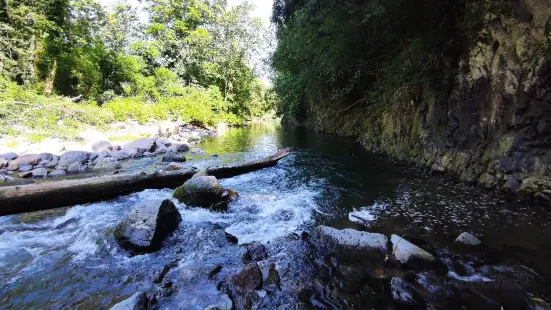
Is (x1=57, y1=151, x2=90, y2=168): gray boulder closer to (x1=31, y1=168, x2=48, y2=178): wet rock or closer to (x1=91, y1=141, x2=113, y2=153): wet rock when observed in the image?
(x1=31, y1=168, x2=48, y2=178): wet rock

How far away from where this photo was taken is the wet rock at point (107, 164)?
33.5 feet

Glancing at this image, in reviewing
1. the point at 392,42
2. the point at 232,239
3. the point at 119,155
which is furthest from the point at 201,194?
the point at 392,42

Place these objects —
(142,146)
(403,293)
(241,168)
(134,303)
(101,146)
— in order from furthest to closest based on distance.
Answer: (142,146)
(101,146)
(241,168)
(403,293)
(134,303)

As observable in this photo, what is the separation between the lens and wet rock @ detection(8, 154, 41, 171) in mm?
9722

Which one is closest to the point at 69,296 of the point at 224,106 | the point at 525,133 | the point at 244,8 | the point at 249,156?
the point at 525,133

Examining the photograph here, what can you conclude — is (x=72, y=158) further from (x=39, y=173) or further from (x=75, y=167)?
(x=39, y=173)

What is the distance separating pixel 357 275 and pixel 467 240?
6.36 ft

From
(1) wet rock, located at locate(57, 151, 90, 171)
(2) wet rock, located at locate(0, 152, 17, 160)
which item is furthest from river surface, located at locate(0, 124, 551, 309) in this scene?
(2) wet rock, located at locate(0, 152, 17, 160)

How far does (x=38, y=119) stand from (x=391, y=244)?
14.5m

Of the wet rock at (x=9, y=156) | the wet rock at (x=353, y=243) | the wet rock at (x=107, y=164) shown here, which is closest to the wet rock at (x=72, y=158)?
the wet rock at (x=107, y=164)

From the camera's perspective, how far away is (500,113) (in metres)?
5.90

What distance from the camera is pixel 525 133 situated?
5316 millimetres

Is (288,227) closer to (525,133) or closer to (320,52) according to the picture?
(525,133)

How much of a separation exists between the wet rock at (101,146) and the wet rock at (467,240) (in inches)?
545
